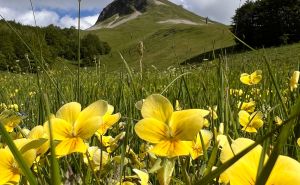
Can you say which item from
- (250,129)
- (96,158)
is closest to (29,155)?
(96,158)

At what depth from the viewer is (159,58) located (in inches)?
1658

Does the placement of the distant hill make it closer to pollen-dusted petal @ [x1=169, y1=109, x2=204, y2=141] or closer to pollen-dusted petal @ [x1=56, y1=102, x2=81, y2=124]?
pollen-dusted petal @ [x1=56, y1=102, x2=81, y2=124]

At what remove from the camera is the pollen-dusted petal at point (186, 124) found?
0.68 m

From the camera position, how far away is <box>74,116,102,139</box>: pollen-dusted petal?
0.76 m

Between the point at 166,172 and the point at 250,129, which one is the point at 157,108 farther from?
the point at 250,129

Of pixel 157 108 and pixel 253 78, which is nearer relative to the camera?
pixel 157 108

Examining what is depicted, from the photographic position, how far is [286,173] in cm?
48

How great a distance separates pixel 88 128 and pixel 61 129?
0.23 ft

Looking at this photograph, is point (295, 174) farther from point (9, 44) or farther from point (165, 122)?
point (9, 44)

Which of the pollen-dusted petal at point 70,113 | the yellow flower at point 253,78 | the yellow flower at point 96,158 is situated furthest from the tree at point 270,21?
the pollen-dusted petal at point 70,113

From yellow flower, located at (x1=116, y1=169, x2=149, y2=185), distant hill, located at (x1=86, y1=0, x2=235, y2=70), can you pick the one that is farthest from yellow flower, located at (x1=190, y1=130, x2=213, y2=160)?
distant hill, located at (x1=86, y1=0, x2=235, y2=70)

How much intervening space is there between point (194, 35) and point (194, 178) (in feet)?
172

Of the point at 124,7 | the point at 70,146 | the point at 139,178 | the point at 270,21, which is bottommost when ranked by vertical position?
the point at 139,178

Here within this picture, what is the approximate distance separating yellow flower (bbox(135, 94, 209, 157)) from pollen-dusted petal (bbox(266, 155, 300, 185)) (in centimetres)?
19
